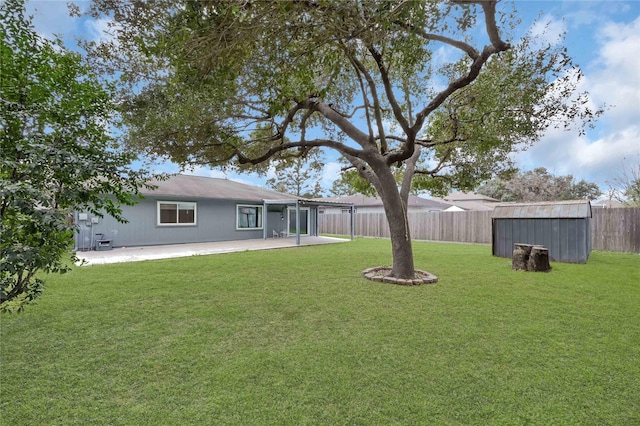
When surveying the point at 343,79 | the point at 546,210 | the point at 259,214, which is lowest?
the point at 259,214

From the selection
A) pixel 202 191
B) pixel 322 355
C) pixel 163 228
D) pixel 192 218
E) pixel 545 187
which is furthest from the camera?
pixel 545 187

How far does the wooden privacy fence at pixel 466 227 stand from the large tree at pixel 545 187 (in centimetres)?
1590

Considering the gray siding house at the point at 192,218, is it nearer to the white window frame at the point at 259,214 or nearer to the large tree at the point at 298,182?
the white window frame at the point at 259,214

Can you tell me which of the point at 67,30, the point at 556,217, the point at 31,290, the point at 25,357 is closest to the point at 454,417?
the point at 31,290

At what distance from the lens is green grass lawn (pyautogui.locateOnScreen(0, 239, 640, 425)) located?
2.15 m

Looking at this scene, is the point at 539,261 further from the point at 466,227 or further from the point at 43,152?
the point at 43,152

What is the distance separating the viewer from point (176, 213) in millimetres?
13266

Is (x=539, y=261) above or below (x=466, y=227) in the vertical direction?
below

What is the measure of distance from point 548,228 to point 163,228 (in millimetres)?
13306

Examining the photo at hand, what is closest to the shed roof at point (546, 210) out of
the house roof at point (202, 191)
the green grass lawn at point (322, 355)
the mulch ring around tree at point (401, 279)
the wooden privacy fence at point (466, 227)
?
the wooden privacy fence at point (466, 227)

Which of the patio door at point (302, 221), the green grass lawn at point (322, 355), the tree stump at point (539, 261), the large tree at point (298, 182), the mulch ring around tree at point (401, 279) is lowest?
the green grass lawn at point (322, 355)

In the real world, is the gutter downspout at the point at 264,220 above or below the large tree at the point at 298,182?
below

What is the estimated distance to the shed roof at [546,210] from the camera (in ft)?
28.3

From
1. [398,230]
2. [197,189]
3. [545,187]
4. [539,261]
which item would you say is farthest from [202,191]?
[545,187]
